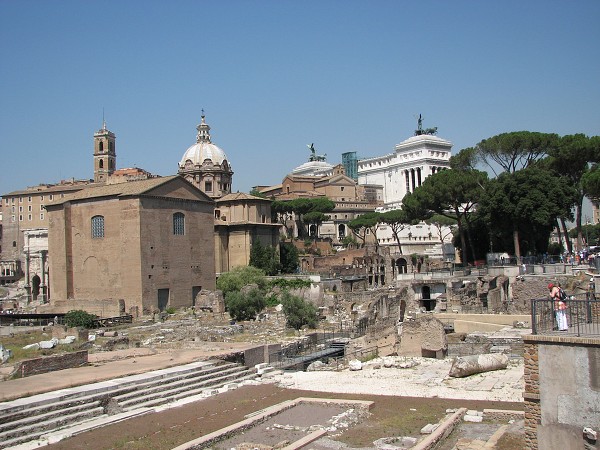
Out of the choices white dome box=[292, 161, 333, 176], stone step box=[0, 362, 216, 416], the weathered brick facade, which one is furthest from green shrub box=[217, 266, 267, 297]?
white dome box=[292, 161, 333, 176]

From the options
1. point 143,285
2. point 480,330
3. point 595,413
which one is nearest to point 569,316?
point 595,413

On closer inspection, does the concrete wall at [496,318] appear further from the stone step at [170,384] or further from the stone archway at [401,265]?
the stone archway at [401,265]

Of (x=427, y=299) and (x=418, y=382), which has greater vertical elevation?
(x=427, y=299)

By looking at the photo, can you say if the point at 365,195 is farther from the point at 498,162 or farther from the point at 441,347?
the point at 441,347

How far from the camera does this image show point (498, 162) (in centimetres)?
4384

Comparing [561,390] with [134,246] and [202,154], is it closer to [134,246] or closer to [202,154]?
[134,246]

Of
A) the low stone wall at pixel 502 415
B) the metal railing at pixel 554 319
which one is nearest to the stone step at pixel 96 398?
the low stone wall at pixel 502 415

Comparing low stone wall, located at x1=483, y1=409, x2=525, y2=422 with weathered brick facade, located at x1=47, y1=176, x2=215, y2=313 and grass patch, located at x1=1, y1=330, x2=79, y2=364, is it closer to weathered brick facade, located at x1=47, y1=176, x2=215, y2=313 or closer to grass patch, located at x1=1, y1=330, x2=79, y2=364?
grass patch, located at x1=1, y1=330, x2=79, y2=364

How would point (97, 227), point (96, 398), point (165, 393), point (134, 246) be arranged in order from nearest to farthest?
1. point (96, 398)
2. point (165, 393)
3. point (134, 246)
4. point (97, 227)

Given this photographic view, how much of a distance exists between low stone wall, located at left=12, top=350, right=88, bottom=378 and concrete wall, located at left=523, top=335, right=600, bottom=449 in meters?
14.1

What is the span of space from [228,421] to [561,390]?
25.0 ft

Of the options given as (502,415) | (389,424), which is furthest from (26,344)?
(502,415)

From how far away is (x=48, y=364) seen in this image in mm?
19594

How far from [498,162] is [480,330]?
20719 millimetres
